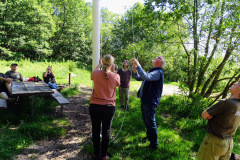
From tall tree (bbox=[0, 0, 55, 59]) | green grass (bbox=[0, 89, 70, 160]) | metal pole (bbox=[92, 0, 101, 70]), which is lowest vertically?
green grass (bbox=[0, 89, 70, 160])

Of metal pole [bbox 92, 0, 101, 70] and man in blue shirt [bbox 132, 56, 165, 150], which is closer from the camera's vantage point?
man in blue shirt [bbox 132, 56, 165, 150]

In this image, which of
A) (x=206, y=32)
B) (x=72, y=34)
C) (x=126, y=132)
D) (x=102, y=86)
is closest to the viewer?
(x=102, y=86)

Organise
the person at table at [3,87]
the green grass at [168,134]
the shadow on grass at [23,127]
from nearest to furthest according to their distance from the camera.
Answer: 1. the shadow on grass at [23,127]
2. the green grass at [168,134]
3. the person at table at [3,87]

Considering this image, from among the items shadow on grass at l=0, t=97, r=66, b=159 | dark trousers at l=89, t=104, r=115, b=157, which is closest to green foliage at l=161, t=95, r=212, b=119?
dark trousers at l=89, t=104, r=115, b=157

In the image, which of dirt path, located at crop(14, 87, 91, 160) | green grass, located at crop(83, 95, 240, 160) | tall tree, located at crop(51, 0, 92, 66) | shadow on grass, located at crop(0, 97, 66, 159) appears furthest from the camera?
tall tree, located at crop(51, 0, 92, 66)

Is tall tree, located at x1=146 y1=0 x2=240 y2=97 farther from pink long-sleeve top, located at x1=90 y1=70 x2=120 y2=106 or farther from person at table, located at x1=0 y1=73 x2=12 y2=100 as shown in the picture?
person at table, located at x1=0 y1=73 x2=12 y2=100

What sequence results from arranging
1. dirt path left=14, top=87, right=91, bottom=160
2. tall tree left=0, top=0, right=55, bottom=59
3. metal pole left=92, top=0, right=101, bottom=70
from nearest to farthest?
dirt path left=14, top=87, right=91, bottom=160 < metal pole left=92, top=0, right=101, bottom=70 < tall tree left=0, top=0, right=55, bottom=59

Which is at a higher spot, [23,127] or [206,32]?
[206,32]

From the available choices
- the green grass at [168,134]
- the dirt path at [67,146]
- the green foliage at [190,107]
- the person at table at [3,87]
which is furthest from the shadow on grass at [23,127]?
the green foliage at [190,107]

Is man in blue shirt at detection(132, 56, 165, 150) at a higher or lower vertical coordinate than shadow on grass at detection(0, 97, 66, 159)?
higher

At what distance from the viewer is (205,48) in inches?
239

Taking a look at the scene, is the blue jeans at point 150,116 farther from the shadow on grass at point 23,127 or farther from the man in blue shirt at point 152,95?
the shadow on grass at point 23,127

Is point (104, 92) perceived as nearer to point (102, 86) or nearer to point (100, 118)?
point (102, 86)

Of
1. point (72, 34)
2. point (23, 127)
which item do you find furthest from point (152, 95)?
point (72, 34)
